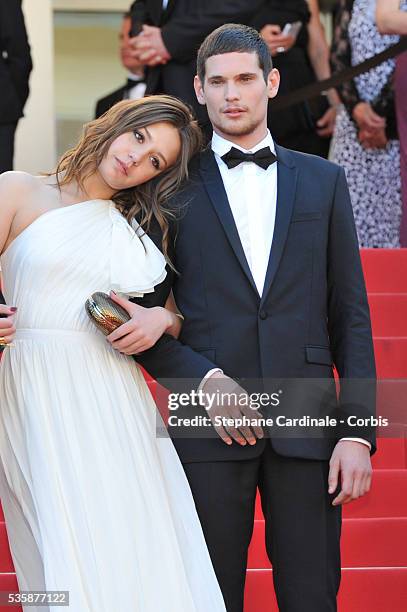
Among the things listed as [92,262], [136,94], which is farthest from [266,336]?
[136,94]

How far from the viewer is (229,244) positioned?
151 inches

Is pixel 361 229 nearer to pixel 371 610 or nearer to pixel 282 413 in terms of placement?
pixel 371 610

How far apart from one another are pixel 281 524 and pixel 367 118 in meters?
3.81

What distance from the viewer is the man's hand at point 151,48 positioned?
7023 mm

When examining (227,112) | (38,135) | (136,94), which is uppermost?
(227,112)

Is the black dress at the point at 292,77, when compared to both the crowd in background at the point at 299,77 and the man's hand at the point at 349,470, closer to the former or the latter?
the crowd in background at the point at 299,77

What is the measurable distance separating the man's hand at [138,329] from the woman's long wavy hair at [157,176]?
0.22 metres

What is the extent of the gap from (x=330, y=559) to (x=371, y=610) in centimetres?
95

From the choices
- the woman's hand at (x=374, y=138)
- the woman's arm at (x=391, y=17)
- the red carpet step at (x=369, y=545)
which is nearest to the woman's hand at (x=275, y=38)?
the woman's hand at (x=374, y=138)

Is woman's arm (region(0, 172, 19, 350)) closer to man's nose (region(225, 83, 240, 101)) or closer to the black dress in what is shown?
man's nose (region(225, 83, 240, 101))

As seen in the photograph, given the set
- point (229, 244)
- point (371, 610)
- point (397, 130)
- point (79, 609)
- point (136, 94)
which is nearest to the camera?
point (79, 609)

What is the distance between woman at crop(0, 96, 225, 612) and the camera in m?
3.69

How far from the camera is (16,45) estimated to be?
7.18m

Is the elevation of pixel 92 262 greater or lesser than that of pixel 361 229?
greater
